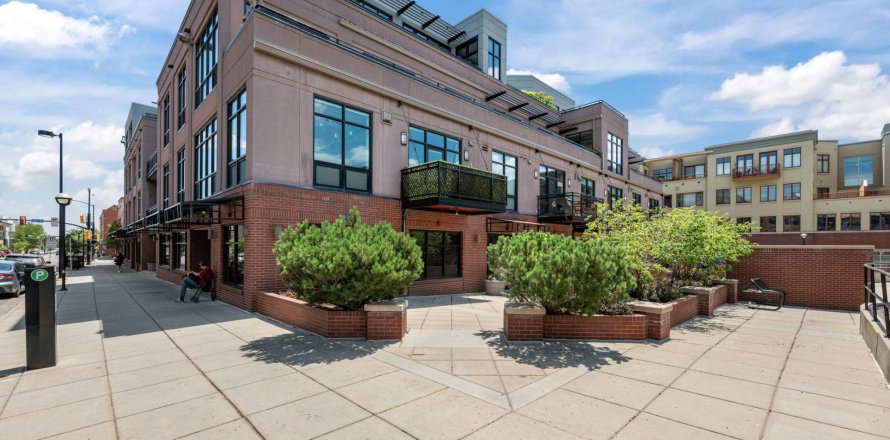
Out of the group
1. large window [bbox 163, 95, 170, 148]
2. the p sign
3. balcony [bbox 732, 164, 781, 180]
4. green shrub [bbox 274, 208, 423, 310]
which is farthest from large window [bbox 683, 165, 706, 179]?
the p sign

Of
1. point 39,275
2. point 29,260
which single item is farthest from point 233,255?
point 29,260

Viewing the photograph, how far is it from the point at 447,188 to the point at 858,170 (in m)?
A: 52.0

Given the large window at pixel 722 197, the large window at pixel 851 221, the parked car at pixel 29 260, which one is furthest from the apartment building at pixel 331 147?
the large window at pixel 851 221

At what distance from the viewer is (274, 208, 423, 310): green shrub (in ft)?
23.6

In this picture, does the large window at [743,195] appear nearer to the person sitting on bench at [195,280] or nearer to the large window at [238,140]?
the large window at [238,140]

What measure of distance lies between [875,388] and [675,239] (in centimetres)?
562

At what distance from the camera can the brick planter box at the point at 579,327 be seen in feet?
24.7

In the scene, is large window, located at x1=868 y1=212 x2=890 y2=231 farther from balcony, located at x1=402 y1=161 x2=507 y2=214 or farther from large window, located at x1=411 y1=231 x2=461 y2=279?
large window, located at x1=411 y1=231 x2=461 y2=279

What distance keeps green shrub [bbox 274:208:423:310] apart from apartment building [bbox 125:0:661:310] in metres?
3.44

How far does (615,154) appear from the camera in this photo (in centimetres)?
2695

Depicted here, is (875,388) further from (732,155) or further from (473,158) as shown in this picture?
(732,155)

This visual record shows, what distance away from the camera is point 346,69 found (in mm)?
12328

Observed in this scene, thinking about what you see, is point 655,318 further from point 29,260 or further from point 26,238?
point 26,238

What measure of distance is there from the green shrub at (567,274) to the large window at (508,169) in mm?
10087
